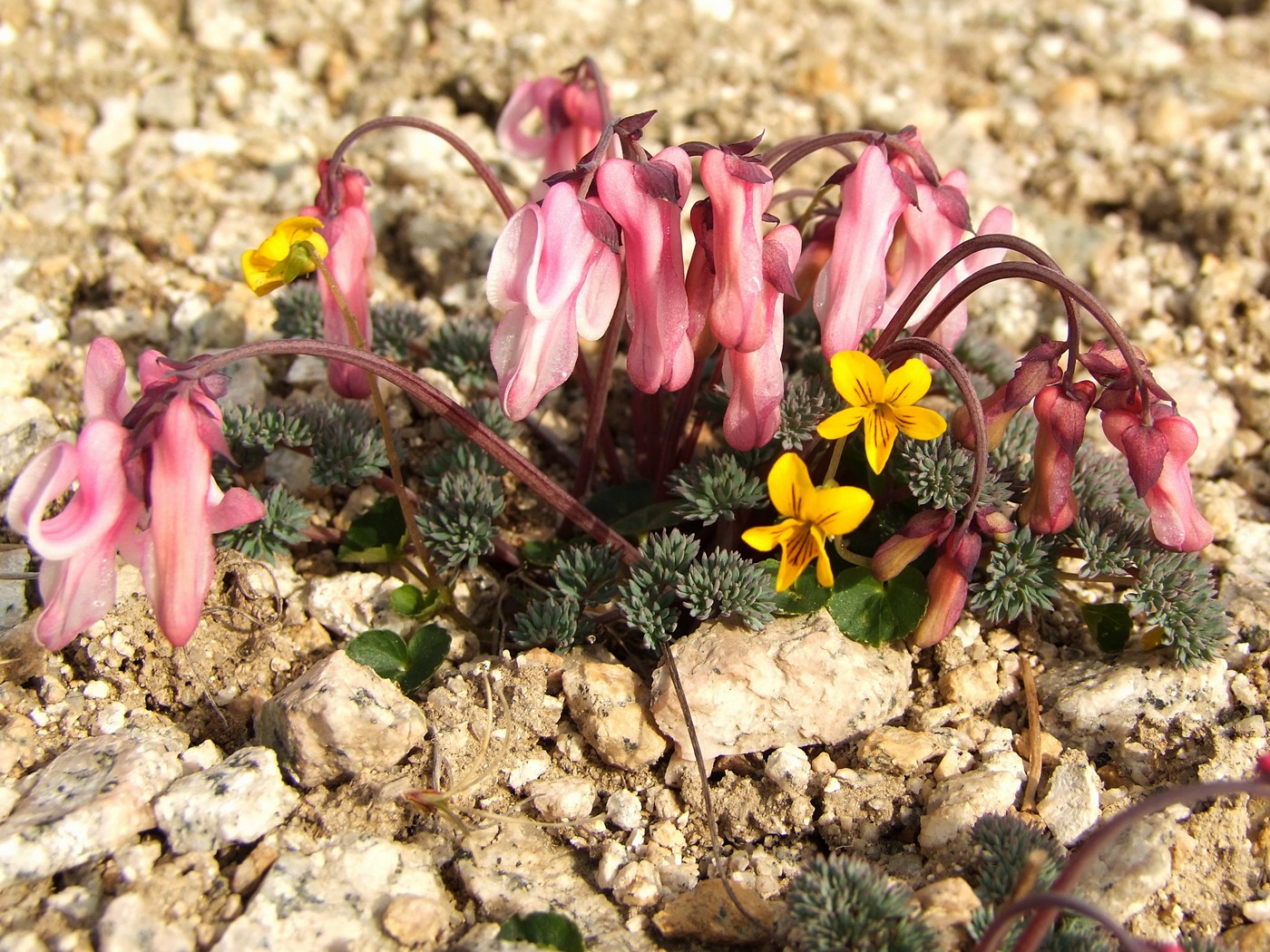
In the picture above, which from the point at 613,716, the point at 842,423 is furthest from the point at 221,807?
the point at 842,423

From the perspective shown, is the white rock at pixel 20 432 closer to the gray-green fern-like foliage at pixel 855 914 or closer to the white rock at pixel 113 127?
the white rock at pixel 113 127

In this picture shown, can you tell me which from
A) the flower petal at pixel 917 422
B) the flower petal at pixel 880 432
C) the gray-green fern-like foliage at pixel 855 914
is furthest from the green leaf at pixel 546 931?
the flower petal at pixel 917 422

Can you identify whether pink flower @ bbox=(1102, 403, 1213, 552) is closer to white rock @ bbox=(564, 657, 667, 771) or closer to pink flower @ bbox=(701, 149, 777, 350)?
pink flower @ bbox=(701, 149, 777, 350)

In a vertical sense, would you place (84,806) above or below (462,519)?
below

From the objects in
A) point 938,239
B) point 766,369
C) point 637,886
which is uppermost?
point 938,239

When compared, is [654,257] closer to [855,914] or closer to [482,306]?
[855,914]

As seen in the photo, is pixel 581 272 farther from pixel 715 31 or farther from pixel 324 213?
pixel 715 31

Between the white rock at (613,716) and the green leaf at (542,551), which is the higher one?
the green leaf at (542,551)

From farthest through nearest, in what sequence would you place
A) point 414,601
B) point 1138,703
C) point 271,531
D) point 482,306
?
point 482,306 → point 414,601 → point 271,531 → point 1138,703
